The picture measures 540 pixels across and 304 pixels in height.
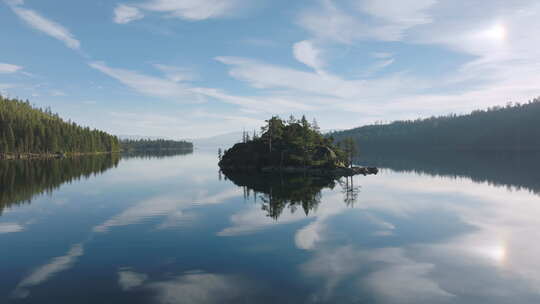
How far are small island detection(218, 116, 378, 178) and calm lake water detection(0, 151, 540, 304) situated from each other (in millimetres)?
54788

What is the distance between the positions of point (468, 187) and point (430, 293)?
65.2 meters

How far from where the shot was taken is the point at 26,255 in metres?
27.1

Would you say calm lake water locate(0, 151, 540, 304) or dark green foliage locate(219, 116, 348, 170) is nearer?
calm lake water locate(0, 151, 540, 304)

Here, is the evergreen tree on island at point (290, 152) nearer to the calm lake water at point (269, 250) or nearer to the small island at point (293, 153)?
the small island at point (293, 153)

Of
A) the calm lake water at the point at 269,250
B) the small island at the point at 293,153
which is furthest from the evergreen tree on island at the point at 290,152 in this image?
the calm lake water at the point at 269,250

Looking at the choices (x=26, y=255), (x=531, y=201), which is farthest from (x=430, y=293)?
(x=531, y=201)

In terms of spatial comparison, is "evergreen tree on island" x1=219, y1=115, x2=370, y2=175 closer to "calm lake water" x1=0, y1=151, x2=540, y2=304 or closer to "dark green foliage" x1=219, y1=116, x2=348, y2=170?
"dark green foliage" x1=219, y1=116, x2=348, y2=170

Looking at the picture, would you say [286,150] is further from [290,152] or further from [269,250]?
[269,250]

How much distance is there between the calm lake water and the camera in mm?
20312

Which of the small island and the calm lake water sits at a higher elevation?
the small island

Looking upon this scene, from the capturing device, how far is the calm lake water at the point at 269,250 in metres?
20.3

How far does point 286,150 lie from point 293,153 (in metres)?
3.38

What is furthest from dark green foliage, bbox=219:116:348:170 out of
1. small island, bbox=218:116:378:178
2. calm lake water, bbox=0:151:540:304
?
calm lake water, bbox=0:151:540:304

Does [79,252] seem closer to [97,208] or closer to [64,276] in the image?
[64,276]
